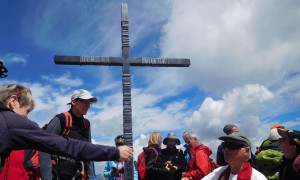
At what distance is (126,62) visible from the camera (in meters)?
10.1

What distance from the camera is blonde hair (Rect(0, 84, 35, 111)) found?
3.31 m

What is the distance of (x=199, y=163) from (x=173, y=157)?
6.00 ft

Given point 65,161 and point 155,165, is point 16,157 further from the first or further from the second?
point 155,165

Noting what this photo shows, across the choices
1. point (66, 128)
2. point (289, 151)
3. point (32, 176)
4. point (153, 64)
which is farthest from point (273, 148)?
point (153, 64)

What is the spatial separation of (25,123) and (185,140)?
5328mm

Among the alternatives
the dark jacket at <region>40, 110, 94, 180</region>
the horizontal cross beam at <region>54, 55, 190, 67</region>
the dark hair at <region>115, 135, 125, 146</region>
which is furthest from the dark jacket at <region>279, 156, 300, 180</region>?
the horizontal cross beam at <region>54, 55, 190, 67</region>

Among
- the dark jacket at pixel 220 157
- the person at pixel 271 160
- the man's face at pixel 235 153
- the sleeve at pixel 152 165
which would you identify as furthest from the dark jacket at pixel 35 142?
the sleeve at pixel 152 165

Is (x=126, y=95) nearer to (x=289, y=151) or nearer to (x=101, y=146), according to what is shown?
(x=289, y=151)

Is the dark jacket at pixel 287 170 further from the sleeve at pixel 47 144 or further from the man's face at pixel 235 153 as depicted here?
the sleeve at pixel 47 144

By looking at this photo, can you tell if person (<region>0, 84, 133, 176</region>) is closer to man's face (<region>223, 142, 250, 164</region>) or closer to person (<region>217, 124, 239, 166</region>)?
man's face (<region>223, 142, 250, 164</region>)

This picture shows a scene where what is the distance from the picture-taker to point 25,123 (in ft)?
8.58

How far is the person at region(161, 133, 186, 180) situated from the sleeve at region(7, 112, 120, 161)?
15.8 ft

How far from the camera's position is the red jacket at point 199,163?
562 centimetres

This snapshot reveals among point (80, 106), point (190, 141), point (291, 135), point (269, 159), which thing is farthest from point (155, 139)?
point (291, 135)
